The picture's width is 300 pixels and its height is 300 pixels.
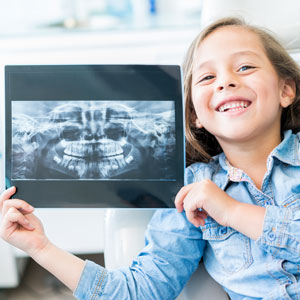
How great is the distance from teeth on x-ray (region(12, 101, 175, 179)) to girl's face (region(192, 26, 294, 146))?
0.13 metres

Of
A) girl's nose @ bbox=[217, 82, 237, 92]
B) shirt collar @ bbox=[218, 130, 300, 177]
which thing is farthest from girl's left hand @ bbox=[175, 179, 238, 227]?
girl's nose @ bbox=[217, 82, 237, 92]

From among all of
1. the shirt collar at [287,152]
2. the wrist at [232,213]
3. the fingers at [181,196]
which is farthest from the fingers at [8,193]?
the shirt collar at [287,152]

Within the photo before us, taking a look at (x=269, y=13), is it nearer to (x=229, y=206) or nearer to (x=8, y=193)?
(x=229, y=206)

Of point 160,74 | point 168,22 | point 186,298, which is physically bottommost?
point 186,298

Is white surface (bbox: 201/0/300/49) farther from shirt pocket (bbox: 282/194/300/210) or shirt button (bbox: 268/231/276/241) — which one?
shirt button (bbox: 268/231/276/241)

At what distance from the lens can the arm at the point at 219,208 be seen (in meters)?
0.84

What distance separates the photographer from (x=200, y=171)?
40.7 inches

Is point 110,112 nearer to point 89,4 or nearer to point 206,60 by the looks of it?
point 206,60

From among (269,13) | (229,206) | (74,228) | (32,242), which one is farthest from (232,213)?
(74,228)

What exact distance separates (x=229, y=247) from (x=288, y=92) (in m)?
0.41

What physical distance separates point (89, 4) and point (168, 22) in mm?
388

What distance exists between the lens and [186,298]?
968 millimetres

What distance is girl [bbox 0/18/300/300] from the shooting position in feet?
2.82

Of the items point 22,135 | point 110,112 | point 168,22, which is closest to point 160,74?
point 110,112
